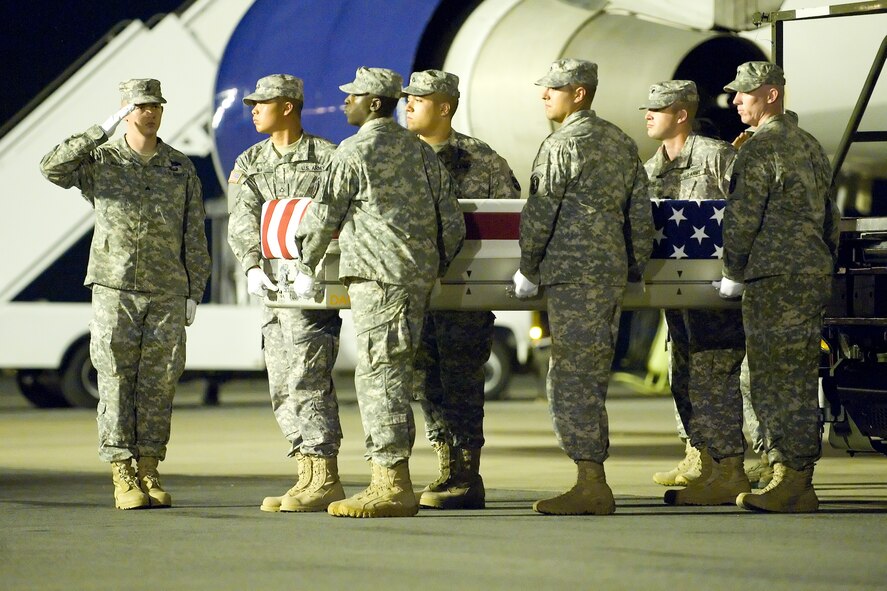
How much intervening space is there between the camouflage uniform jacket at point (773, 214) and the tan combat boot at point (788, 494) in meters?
0.84

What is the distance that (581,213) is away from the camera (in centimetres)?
770

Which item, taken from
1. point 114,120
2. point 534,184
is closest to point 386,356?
point 534,184

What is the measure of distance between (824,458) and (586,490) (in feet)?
11.5

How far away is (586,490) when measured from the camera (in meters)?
7.74

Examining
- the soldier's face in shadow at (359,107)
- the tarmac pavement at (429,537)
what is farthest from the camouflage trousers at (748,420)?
the soldier's face in shadow at (359,107)

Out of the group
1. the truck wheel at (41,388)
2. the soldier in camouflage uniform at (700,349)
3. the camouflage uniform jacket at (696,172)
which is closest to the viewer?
the soldier in camouflage uniform at (700,349)

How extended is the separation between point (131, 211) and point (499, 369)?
782cm

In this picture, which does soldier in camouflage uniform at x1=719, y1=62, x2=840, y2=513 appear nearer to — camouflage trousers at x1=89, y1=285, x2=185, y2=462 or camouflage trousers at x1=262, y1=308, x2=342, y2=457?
camouflage trousers at x1=262, y1=308, x2=342, y2=457

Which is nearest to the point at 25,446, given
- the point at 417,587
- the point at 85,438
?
the point at 85,438

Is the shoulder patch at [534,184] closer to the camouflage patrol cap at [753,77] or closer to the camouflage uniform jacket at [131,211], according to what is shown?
the camouflage patrol cap at [753,77]

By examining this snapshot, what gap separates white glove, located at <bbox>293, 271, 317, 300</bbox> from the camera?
7.69 m

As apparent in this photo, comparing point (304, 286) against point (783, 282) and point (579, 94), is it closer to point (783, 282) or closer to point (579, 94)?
Answer: point (579, 94)

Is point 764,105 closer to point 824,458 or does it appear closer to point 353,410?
point 824,458

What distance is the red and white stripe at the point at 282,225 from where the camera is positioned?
7844mm
